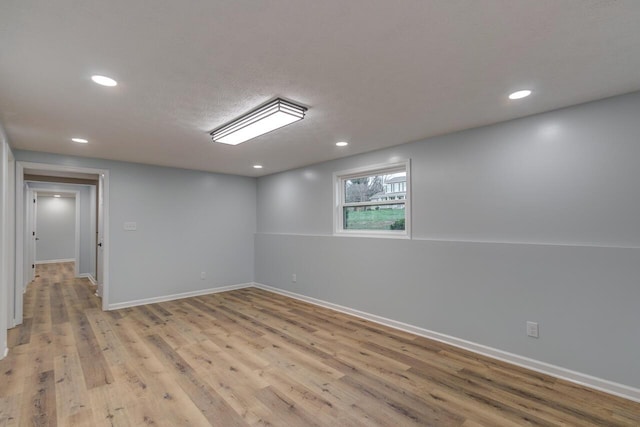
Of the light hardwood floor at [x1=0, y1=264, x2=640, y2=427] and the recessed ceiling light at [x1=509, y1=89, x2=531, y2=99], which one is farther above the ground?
the recessed ceiling light at [x1=509, y1=89, x2=531, y2=99]

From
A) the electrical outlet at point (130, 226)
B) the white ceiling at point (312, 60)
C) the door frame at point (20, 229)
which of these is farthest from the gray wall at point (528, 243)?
the door frame at point (20, 229)

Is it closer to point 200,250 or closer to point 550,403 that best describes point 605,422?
point 550,403

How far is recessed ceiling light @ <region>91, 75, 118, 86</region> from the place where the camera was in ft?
6.91

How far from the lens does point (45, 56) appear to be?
1.84 metres

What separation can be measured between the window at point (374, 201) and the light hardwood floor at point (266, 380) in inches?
52.5

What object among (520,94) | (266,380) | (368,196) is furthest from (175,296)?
(520,94)

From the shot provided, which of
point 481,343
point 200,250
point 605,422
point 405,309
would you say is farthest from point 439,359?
point 200,250

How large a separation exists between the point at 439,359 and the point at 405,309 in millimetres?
839

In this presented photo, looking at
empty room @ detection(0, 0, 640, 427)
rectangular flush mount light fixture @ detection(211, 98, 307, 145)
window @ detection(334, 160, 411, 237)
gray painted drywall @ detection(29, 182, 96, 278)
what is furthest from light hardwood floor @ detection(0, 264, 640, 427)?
gray painted drywall @ detection(29, 182, 96, 278)

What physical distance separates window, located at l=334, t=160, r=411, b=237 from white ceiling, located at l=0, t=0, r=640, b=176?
3.33 feet

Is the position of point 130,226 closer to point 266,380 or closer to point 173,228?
point 173,228

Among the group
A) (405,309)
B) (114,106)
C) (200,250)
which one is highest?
(114,106)

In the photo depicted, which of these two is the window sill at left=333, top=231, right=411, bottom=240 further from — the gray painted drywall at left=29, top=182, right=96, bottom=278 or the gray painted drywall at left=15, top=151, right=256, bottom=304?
the gray painted drywall at left=29, top=182, right=96, bottom=278

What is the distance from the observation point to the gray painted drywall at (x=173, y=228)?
191 inches
